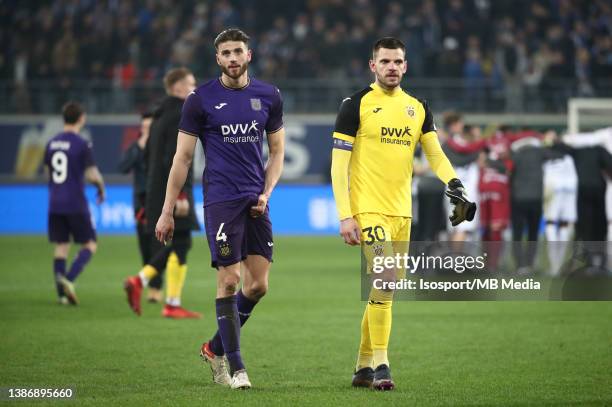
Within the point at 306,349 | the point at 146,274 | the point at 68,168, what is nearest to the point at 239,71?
the point at 306,349

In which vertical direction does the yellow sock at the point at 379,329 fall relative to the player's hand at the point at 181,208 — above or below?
below

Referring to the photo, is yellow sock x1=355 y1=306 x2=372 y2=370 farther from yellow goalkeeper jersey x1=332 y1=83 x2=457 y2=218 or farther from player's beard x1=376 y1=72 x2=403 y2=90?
player's beard x1=376 y1=72 x2=403 y2=90

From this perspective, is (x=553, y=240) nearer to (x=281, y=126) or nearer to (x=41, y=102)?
(x=281, y=126)

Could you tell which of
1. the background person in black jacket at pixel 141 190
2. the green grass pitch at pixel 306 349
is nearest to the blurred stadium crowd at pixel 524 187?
the green grass pitch at pixel 306 349

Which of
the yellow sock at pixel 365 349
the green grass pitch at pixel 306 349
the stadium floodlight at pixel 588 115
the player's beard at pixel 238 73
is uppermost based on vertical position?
the stadium floodlight at pixel 588 115

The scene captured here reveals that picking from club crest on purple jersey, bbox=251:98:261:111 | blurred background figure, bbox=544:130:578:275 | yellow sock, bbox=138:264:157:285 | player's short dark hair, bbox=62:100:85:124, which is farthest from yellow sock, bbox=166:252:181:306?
blurred background figure, bbox=544:130:578:275

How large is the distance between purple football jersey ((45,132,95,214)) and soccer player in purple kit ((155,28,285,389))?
6.14 meters

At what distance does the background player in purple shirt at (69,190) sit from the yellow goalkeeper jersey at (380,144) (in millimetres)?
6386

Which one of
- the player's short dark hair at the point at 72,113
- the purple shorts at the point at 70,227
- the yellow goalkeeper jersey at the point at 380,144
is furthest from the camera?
the purple shorts at the point at 70,227

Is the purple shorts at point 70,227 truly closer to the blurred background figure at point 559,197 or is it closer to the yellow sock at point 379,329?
the yellow sock at point 379,329

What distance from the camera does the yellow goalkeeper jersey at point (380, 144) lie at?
295 inches

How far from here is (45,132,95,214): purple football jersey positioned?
13.4 meters

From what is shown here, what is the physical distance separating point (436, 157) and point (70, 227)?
23.0 ft

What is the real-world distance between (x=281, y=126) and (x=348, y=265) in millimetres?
11606
